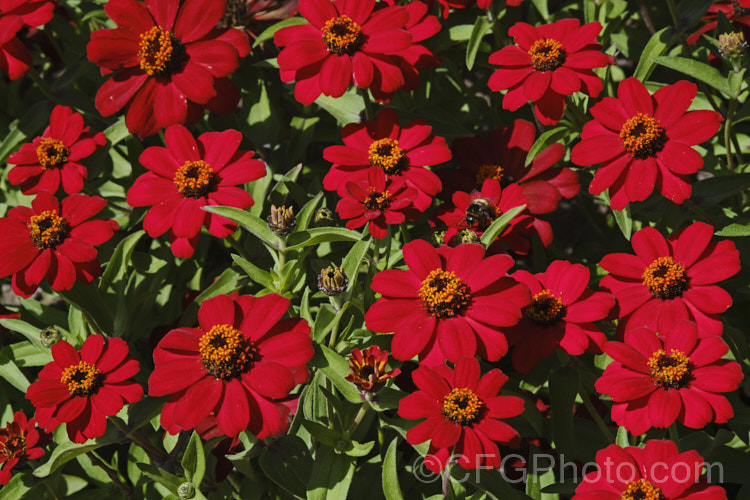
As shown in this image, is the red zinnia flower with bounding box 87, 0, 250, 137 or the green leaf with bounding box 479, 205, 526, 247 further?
the red zinnia flower with bounding box 87, 0, 250, 137

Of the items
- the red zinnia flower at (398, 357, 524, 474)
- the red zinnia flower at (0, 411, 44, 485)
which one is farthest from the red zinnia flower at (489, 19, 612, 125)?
the red zinnia flower at (0, 411, 44, 485)

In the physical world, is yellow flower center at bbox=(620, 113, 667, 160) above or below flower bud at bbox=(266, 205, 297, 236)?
above

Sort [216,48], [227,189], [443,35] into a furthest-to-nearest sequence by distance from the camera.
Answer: [443,35] < [216,48] < [227,189]

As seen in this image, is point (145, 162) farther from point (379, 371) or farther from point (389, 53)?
point (379, 371)

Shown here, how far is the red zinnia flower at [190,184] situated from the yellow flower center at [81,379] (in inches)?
13.6

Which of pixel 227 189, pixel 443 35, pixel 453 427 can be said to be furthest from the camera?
pixel 443 35

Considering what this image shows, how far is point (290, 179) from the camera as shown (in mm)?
2053

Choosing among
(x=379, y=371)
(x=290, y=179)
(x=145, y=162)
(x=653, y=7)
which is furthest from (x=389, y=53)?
(x=653, y=7)

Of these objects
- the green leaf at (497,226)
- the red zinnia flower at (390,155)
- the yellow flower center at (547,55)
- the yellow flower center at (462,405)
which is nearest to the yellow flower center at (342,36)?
the red zinnia flower at (390,155)

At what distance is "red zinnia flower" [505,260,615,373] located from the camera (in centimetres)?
152

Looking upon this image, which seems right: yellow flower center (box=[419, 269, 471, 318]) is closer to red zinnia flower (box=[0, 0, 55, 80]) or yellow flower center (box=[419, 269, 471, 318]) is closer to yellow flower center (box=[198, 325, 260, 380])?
yellow flower center (box=[198, 325, 260, 380])

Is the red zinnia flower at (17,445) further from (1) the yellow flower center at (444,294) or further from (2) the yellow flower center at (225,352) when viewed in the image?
(1) the yellow flower center at (444,294)

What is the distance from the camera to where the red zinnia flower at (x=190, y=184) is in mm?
1734

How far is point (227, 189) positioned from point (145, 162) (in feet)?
0.76
